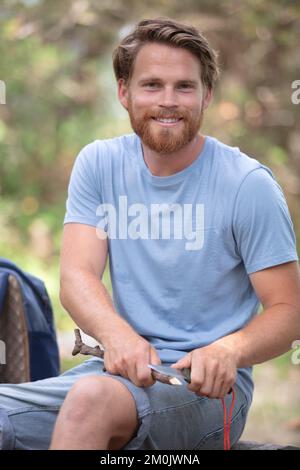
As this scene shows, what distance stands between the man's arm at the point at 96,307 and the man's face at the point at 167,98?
286 millimetres

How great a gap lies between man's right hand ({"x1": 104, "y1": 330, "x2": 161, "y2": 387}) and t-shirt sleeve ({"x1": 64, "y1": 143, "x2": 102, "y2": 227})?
1.34 ft

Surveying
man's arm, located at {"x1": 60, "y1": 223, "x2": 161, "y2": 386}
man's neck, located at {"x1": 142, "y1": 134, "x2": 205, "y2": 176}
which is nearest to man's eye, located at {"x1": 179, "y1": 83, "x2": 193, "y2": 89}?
man's neck, located at {"x1": 142, "y1": 134, "x2": 205, "y2": 176}

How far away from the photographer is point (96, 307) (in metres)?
2.02

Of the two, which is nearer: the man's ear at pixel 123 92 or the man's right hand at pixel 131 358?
the man's right hand at pixel 131 358

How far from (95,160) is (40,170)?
3896mm

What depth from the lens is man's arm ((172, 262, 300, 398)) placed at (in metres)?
1.76

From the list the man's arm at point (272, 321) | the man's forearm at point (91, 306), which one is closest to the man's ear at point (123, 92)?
the man's forearm at point (91, 306)

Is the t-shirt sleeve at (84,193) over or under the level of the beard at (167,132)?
under

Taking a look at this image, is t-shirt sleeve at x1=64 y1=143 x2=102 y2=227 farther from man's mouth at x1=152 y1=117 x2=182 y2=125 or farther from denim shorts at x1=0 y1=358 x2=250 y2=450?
denim shorts at x1=0 y1=358 x2=250 y2=450

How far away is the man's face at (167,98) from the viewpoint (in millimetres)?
2127

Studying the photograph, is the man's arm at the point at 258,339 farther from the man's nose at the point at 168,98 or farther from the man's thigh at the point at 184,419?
the man's nose at the point at 168,98

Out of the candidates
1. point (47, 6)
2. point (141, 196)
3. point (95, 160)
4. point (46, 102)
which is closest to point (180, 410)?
point (141, 196)

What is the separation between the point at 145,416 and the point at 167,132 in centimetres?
71

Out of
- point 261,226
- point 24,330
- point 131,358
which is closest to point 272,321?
point 261,226
